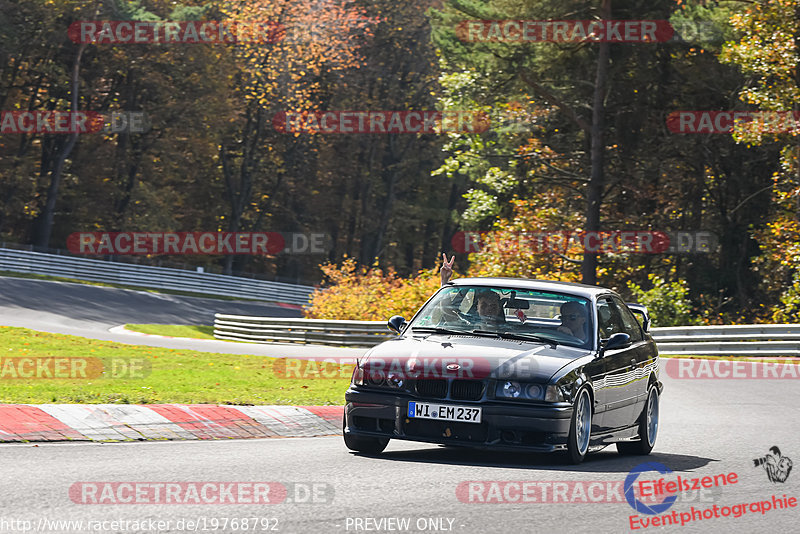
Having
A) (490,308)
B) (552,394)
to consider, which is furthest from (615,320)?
(552,394)

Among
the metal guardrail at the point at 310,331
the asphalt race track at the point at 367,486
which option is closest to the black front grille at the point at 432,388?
the asphalt race track at the point at 367,486

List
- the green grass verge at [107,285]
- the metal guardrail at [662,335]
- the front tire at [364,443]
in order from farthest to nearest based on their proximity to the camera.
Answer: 1. the green grass verge at [107,285]
2. the metal guardrail at [662,335]
3. the front tire at [364,443]

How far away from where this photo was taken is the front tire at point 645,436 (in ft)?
36.9

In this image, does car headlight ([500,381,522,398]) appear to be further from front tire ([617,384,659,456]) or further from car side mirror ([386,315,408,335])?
front tire ([617,384,659,456])

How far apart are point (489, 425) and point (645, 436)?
8.66 feet

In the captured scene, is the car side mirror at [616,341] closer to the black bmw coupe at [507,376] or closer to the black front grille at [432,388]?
the black bmw coupe at [507,376]

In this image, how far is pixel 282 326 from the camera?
1211 inches

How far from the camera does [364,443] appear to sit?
999cm

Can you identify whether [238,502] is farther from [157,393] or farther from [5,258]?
[5,258]

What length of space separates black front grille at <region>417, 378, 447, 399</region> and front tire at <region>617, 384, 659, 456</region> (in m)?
2.61

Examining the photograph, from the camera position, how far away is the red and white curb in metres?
10.2

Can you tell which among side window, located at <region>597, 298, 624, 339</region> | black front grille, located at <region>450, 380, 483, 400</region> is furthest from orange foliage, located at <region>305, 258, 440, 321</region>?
black front grille, located at <region>450, 380, 483, 400</region>

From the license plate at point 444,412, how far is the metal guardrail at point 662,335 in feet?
53.7

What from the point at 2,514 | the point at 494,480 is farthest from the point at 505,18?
the point at 2,514
